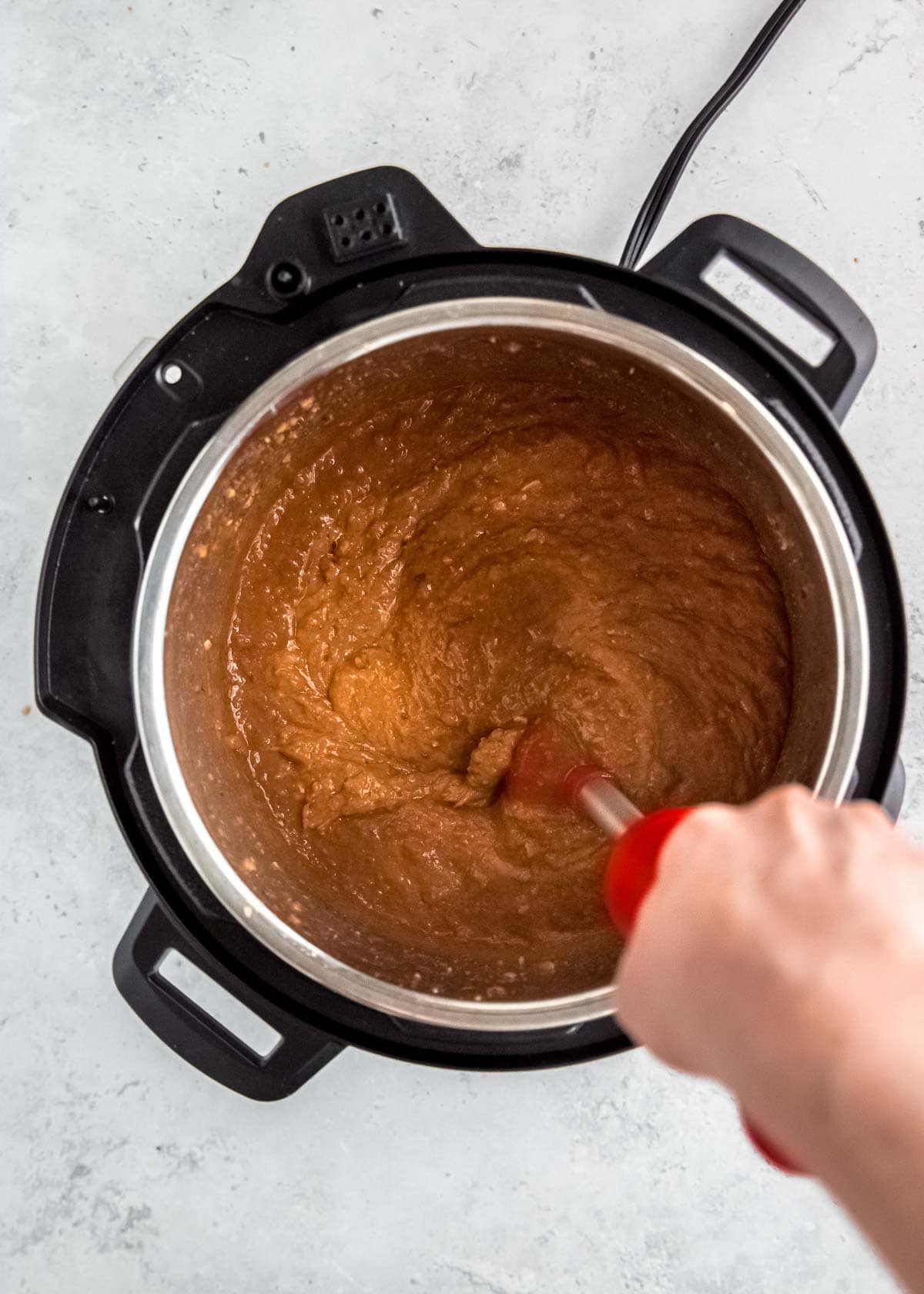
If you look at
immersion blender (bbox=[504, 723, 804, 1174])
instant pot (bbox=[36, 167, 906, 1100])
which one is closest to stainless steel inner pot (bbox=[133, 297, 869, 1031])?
instant pot (bbox=[36, 167, 906, 1100])

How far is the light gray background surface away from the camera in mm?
984

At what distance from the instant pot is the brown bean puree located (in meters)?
0.06

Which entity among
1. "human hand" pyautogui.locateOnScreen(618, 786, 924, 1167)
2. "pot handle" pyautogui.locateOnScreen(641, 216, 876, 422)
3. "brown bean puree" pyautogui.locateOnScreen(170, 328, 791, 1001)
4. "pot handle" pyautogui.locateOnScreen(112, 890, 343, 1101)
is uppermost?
"pot handle" pyautogui.locateOnScreen(641, 216, 876, 422)

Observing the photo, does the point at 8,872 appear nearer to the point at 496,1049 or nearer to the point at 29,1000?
the point at 29,1000

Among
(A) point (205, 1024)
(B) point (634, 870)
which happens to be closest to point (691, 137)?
(B) point (634, 870)

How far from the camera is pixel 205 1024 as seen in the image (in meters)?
0.87

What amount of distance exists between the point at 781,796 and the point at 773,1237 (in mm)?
848

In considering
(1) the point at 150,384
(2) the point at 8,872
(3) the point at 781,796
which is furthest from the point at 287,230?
(2) the point at 8,872

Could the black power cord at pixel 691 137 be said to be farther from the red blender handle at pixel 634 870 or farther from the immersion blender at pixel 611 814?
the red blender handle at pixel 634 870

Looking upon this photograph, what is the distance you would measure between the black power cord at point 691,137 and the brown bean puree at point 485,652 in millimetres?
232

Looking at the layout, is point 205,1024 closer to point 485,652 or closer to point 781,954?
point 485,652

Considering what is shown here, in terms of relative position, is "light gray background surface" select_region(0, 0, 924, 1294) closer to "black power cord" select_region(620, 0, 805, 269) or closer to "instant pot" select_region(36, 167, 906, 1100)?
"black power cord" select_region(620, 0, 805, 269)

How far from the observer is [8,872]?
103 cm

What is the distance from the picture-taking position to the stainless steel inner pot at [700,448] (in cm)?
70
